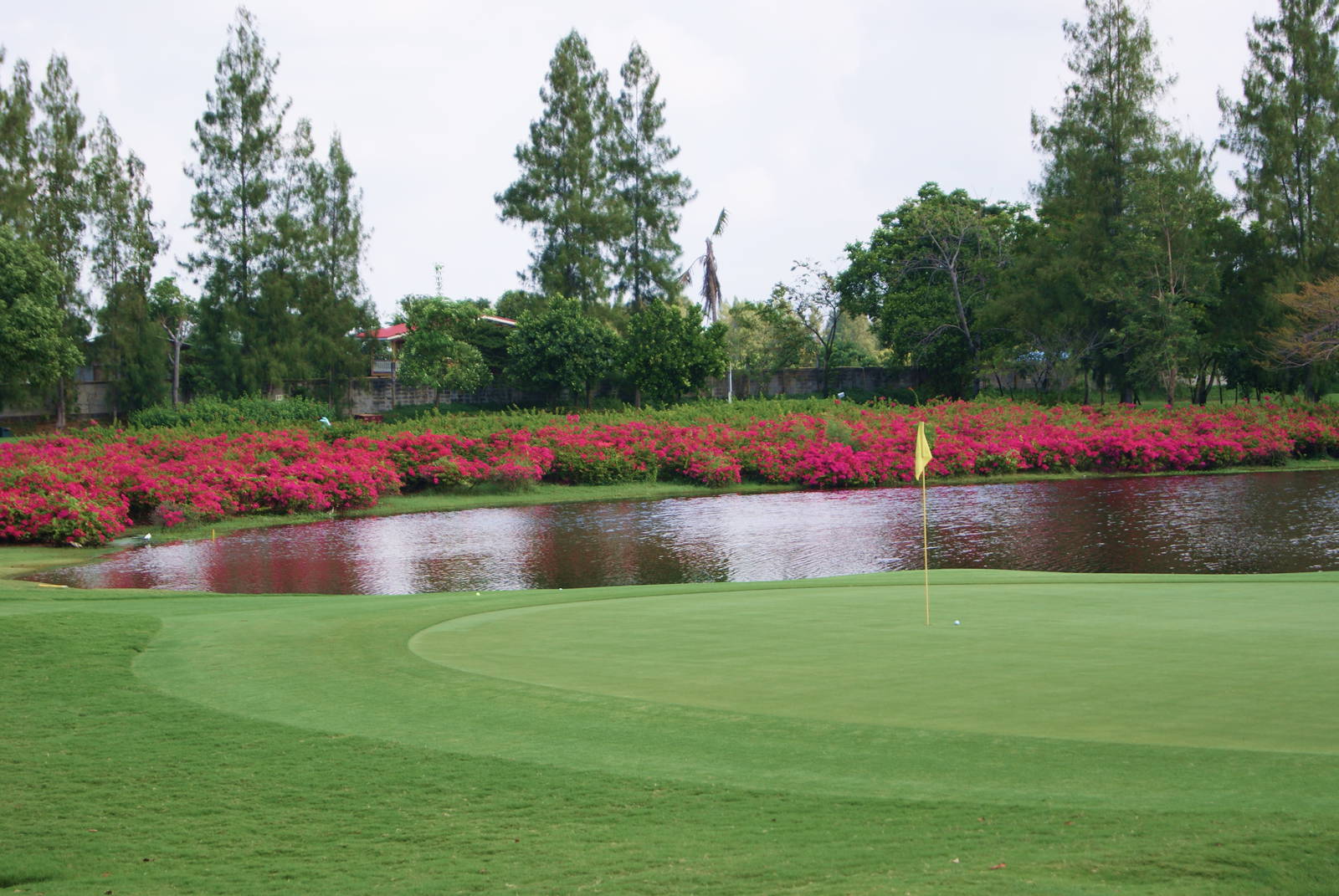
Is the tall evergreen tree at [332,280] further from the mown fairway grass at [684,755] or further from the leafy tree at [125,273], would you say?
the mown fairway grass at [684,755]

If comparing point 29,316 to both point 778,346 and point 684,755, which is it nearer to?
point 684,755

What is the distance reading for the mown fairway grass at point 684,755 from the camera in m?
3.90

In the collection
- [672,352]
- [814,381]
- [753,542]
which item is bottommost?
[753,542]

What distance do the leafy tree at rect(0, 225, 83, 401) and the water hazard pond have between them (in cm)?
1727

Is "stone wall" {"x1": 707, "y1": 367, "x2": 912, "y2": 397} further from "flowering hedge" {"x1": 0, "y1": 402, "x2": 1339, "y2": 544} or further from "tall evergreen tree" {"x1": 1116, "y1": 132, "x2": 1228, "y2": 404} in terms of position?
"flowering hedge" {"x1": 0, "y1": 402, "x2": 1339, "y2": 544}

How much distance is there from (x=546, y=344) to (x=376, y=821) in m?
45.9

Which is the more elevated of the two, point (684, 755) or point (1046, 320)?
point (1046, 320)

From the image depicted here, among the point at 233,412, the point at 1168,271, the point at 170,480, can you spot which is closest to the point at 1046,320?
the point at 1168,271

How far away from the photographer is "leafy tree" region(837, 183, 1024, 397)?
51.2 meters

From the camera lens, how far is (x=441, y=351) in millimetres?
52312

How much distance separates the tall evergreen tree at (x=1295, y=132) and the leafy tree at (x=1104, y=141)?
3648mm

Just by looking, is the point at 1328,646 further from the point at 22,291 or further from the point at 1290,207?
the point at 1290,207

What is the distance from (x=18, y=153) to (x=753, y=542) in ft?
119

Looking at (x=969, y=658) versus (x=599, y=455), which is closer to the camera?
(x=969, y=658)
